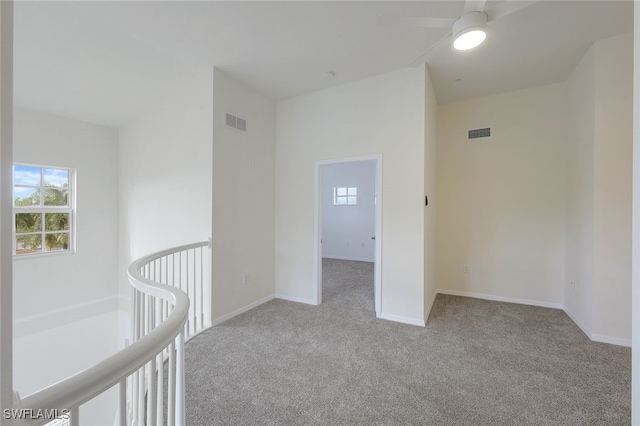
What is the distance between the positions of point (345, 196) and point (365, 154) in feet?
12.8

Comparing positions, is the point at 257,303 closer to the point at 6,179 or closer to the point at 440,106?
the point at 6,179

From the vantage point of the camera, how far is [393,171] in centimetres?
320

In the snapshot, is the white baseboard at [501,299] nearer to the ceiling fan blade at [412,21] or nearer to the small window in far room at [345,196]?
the small window in far room at [345,196]

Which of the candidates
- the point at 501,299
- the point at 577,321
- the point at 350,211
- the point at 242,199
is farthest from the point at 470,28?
the point at 350,211

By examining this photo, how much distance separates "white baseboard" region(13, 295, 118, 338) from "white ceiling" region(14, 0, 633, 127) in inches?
123

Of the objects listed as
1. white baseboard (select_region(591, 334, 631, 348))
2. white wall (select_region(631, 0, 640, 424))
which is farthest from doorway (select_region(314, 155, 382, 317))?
white wall (select_region(631, 0, 640, 424))

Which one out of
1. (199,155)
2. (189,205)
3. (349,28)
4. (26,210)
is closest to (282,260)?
(189,205)

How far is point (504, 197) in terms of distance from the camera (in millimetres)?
3826

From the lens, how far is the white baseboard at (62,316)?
12.0 feet

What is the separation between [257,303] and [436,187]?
11.0ft

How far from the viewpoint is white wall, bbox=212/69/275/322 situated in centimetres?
312

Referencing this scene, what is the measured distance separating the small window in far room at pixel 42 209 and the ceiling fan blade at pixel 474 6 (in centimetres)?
576

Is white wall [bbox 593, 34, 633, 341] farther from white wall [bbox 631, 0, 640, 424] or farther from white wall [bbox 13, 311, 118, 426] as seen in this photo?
white wall [bbox 13, 311, 118, 426]
